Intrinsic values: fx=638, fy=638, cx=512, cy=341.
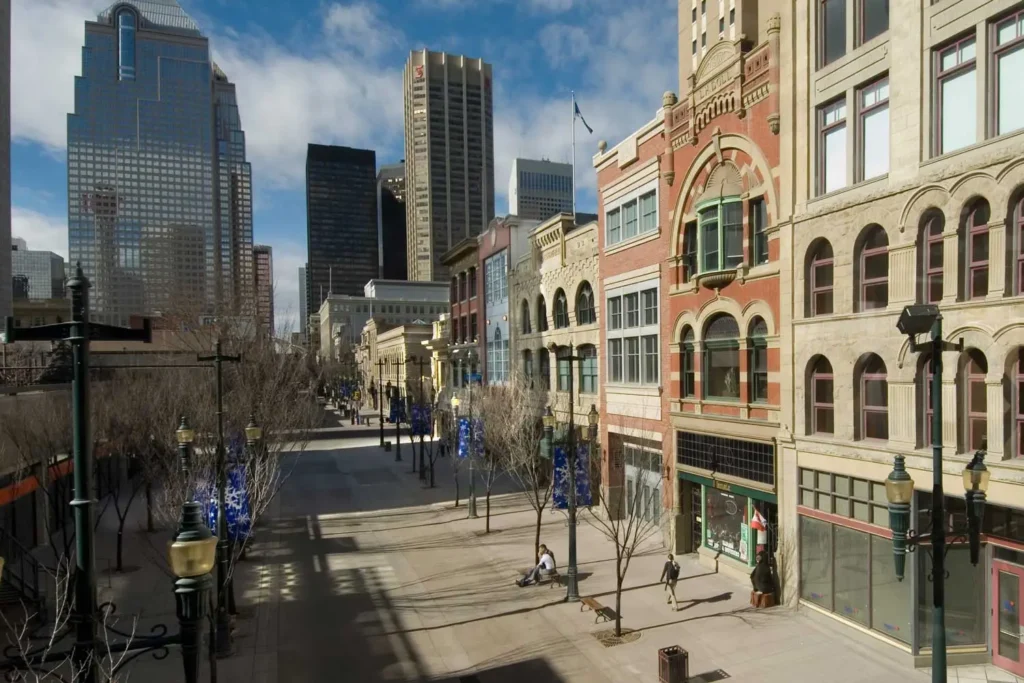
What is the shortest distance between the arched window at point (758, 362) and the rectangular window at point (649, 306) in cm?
535

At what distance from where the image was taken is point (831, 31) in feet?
55.0

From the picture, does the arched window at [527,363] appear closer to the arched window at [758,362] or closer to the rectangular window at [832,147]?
the arched window at [758,362]

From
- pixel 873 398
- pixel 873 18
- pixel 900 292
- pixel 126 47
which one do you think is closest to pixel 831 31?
pixel 873 18

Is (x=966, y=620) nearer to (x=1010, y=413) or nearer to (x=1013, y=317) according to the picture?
(x=1010, y=413)

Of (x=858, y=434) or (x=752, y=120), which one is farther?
(x=752, y=120)

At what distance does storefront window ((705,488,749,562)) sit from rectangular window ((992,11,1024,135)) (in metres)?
12.1

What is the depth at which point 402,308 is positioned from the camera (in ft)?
476

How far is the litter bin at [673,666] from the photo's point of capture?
1277 cm

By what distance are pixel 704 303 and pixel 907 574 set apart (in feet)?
32.4

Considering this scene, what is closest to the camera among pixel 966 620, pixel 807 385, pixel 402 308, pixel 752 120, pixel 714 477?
pixel 966 620

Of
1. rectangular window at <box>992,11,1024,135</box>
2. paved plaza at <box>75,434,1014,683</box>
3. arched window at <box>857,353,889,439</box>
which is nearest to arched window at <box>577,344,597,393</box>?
paved plaza at <box>75,434,1014,683</box>

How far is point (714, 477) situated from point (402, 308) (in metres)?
129

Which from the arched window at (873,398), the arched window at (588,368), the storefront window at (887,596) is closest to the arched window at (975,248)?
the arched window at (873,398)

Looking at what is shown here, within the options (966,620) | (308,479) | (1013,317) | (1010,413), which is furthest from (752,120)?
(308,479)
